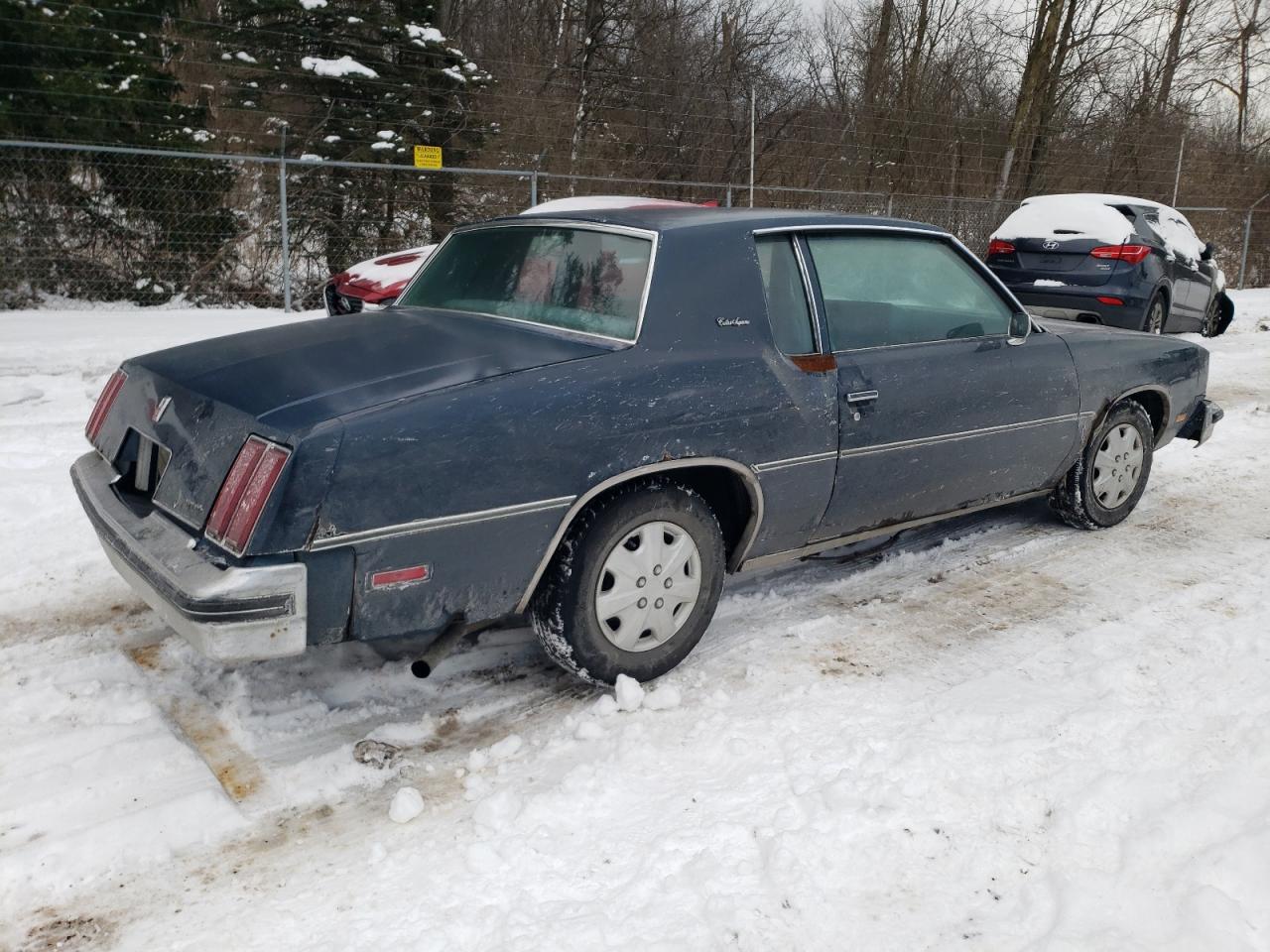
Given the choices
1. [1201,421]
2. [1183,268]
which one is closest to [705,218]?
[1201,421]

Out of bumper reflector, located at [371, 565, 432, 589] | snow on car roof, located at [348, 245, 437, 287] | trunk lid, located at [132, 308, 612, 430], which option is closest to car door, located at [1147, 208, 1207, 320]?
snow on car roof, located at [348, 245, 437, 287]

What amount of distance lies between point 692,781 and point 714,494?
113 cm

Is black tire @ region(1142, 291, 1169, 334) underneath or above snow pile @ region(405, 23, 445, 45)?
underneath

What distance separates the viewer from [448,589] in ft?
9.68

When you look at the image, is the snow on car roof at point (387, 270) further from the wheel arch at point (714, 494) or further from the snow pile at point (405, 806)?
the snow pile at point (405, 806)

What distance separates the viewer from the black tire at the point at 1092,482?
501 centimetres

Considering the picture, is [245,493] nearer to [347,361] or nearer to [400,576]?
[400,576]

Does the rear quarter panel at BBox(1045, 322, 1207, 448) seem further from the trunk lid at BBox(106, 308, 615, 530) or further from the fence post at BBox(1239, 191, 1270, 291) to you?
the fence post at BBox(1239, 191, 1270, 291)

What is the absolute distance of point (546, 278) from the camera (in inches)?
146

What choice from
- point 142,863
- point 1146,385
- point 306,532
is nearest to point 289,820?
point 142,863

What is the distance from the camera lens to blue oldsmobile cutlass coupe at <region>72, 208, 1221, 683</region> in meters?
2.74

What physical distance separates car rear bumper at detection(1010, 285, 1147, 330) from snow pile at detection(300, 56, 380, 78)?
9.23 metres

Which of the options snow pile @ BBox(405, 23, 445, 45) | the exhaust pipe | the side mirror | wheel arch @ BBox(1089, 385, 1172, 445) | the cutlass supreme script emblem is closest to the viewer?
the exhaust pipe

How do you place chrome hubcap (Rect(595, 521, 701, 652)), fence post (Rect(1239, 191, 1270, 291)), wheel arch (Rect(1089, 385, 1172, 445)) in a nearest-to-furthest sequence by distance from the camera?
chrome hubcap (Rect(595, 521, 701, 652))
wheel arch (Rect(1089, 385, 1172, 445))
fence post (Rect(1239, 191, 1270, 291))
